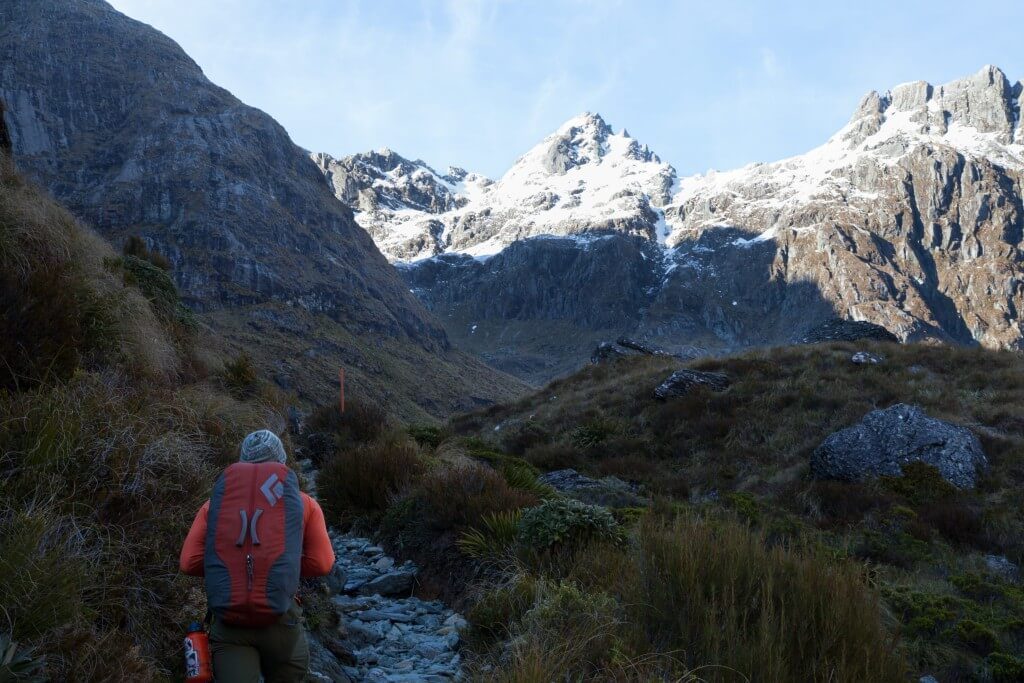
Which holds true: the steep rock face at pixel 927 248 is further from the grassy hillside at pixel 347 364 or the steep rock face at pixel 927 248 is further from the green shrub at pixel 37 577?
the green shrub at pixel 37 577

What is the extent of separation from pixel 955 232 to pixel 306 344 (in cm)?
19518

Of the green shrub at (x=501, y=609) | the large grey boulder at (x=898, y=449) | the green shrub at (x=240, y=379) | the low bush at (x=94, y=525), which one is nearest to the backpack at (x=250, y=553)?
the low bush at (x=94, y=525)

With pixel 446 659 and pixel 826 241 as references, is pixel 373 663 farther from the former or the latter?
pixel 826 241

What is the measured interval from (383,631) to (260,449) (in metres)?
2.94

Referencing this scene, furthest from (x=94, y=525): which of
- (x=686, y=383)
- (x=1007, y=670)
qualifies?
(x=686, y=383)

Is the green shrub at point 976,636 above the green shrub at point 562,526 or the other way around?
the other way around

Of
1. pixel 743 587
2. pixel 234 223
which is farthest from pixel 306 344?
pixel 743 587

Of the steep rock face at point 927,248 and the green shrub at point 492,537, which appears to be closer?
the green shrub at point 492,537

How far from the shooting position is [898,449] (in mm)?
10664

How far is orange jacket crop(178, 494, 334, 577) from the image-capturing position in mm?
3225

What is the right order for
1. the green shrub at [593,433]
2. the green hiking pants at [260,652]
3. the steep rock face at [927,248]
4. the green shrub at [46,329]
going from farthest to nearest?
the steep rock face at [927,248]
the green shrub at [593,433]
the green shrub at [46,329]
the green hiking pants at [260,652]

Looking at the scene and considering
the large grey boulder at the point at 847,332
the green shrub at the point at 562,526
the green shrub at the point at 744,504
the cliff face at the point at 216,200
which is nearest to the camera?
the green shrub at the point at 562,526

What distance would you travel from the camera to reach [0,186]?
22.0 ft

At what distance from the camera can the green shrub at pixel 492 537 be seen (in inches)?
240
